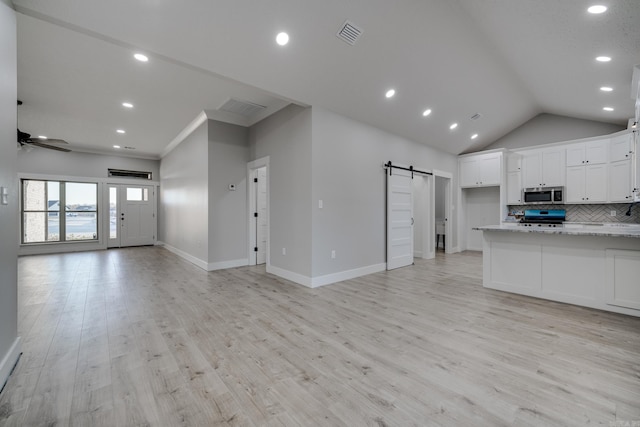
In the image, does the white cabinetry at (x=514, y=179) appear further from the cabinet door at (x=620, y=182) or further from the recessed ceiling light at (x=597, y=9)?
the recessed ceiling light at (x=597, y=9)

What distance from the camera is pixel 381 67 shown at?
376 centimetres

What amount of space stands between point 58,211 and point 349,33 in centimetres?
935

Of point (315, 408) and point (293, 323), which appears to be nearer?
point (315, 408)

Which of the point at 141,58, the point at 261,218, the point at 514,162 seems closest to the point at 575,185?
the point at 514,162

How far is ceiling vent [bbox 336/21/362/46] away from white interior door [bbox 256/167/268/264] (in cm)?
333

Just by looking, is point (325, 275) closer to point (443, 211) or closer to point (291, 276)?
point (291, 276)

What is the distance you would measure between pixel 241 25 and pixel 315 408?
337 cm

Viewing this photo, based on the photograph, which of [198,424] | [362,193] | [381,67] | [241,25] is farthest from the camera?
[362,193]

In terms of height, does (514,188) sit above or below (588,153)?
below

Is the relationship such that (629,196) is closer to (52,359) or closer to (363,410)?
(363,410)

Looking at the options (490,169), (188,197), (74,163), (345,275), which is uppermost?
(74,163)

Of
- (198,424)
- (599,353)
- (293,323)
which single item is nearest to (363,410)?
(198,424)

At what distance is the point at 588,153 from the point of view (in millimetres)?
5770

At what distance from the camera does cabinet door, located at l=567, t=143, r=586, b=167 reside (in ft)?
19.2
